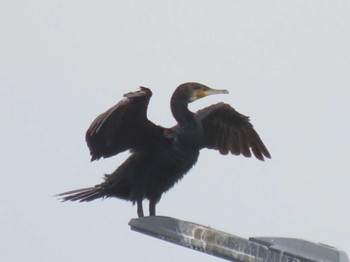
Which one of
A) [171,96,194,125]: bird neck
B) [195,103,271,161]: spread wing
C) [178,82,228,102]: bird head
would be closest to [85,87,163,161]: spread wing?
[171,96,194,125]: bird neck

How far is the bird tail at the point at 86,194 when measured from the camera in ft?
32.7

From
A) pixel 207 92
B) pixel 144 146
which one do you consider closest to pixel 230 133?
pixel 207 92

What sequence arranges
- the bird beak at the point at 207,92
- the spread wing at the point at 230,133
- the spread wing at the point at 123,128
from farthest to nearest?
the spread wing at the point at 230,133 → the bird beak at the point at 207,92 → the spread wing at the point at 123,128

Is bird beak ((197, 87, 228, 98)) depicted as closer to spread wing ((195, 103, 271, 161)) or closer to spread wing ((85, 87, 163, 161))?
spread wing ((85, 87, 163, 161))

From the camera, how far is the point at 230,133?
36.7 feet

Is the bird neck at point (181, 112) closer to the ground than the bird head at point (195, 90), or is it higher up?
closer to the ground

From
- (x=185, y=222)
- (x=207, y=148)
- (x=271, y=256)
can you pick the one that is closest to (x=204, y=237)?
(x=185, y=222)

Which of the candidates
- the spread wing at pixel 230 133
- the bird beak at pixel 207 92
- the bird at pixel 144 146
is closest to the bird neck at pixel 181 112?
the bird at pixel 144 146

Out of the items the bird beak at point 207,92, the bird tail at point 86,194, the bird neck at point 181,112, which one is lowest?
the bird tail at point 86,194

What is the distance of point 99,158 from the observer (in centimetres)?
961

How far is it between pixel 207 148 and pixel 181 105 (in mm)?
1350

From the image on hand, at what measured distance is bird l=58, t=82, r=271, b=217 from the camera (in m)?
9.39

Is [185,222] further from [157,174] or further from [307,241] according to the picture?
[157,174]

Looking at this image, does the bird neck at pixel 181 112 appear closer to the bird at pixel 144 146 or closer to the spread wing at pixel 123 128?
the bird at pixel 144 146
